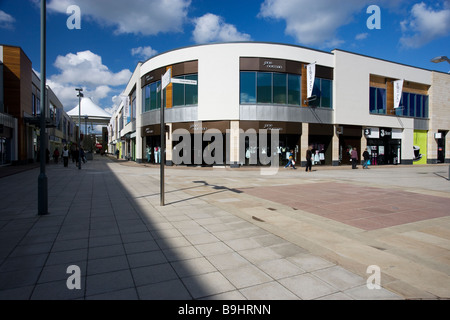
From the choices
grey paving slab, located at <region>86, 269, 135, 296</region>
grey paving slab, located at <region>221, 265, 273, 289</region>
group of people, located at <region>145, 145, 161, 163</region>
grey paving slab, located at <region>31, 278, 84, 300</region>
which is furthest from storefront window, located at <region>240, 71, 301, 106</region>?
grey paving slab, located at <region>31, 278, 84, 300</region>

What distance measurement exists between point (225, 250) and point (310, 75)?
878 inches

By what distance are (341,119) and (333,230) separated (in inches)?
897

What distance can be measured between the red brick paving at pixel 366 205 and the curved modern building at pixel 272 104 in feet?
44.6

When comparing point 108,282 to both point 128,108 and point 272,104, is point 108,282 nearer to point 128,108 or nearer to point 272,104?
point 272,104

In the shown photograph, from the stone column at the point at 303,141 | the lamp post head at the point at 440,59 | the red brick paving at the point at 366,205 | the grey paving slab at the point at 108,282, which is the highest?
the lamp post head at the point at 440,59

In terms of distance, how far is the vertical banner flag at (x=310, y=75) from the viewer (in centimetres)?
2275

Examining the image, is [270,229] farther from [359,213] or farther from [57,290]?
[57,290]

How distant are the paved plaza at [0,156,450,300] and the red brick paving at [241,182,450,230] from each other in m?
0.05

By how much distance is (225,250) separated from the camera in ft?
13.6

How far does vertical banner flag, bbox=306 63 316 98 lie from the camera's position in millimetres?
22753

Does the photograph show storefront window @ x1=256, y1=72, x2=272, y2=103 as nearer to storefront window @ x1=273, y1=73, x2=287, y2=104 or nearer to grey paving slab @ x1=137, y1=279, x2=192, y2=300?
storefront window @ x1=273, y1=73, x2=287, y2=104

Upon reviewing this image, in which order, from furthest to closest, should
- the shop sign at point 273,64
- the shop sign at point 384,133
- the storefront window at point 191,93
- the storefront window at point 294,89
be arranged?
the shop sign at point 384,133, the storefront window at point 191,93, the storefront window at point 294,89, the shop sign at point 273,64

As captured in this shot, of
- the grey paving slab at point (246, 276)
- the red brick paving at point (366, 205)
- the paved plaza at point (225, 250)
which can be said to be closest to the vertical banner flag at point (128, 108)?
the paved plaza at point (225, 250)

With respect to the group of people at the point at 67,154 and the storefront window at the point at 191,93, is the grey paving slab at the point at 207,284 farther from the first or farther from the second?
the storefront window at the point at 191,93
